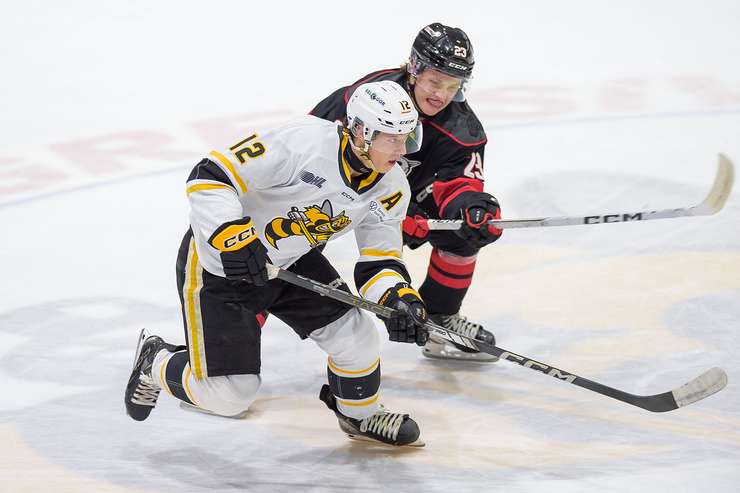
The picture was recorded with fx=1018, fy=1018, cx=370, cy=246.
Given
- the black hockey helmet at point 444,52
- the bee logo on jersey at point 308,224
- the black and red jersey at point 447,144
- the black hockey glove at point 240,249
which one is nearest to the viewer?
the black hockey glove at point 240,249

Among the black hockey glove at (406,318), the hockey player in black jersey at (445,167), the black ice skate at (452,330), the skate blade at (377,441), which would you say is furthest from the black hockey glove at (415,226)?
the skate blade at (377,441)

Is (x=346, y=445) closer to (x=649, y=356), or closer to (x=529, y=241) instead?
(x=649, y=356)

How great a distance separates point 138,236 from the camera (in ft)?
15.8

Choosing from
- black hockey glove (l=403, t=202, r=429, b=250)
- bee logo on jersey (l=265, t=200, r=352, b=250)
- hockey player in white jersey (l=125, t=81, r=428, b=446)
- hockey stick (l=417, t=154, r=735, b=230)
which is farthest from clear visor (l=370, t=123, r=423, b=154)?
black hockey glove (l=403, t=202, r=429, b=250)

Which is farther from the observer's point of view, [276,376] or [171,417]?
[276,376]

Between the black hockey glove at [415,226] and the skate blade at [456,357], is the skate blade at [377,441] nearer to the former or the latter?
the skate blade at [456,357]

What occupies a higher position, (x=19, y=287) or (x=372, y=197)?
(x=372, y=197)

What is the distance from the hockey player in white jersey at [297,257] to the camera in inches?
113

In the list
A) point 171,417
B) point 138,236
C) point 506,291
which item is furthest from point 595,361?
point 138,236

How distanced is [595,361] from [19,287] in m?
2.39

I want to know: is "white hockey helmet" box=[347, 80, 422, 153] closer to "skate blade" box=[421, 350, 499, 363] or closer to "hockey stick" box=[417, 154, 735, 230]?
"hockey stick" box=[417, 154, 735, 230]

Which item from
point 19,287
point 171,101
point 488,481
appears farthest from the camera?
point 171,101

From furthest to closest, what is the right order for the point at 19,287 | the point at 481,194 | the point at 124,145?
1. the point at 124,145
2. the point at 19,287
3. the point at 481,194

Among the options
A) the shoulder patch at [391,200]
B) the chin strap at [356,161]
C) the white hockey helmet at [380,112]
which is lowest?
the shoulder patch at [391,200]
